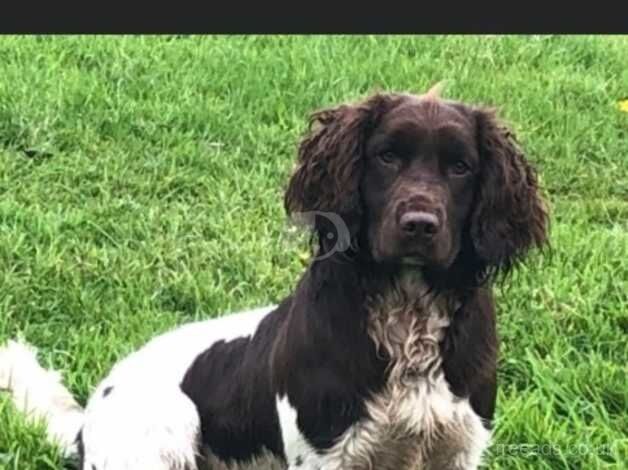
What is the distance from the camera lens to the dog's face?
14.1 feet

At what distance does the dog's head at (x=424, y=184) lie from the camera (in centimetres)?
436

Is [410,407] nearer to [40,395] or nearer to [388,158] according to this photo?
[388,158]

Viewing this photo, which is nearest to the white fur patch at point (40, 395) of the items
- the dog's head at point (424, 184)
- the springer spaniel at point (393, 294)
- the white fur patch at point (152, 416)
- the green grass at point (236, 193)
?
the green grass at point (236, 193)

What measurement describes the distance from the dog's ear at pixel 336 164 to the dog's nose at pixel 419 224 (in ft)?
1.00

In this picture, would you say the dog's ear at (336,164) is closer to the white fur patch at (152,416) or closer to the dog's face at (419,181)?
the dog's face at (419,181)

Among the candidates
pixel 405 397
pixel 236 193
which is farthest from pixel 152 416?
pixel 236 193

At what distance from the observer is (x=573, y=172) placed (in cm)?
821

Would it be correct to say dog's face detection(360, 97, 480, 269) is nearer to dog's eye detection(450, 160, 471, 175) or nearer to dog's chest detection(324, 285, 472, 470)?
dog's eye detection(450, 160, 471, 175)

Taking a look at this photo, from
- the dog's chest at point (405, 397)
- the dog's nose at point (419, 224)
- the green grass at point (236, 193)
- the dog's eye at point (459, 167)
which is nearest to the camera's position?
the dog's nose at point (419, 224)

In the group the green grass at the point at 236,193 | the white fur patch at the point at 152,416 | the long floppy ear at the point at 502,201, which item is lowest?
the green grass at the point at 236,193

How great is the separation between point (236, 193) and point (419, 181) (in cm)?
343

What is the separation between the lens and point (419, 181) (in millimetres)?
4352

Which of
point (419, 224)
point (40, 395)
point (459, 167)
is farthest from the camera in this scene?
point (40, 395)

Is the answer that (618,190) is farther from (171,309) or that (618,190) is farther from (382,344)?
(382,344)
